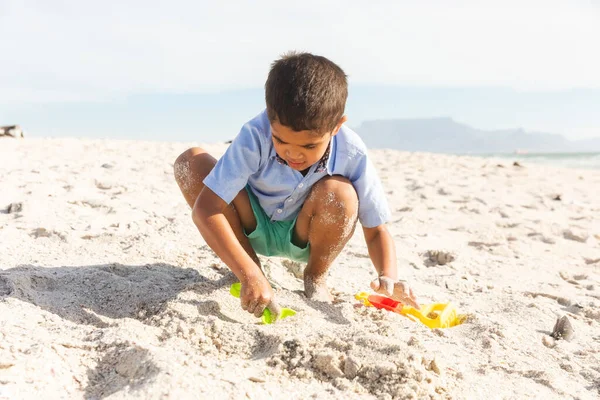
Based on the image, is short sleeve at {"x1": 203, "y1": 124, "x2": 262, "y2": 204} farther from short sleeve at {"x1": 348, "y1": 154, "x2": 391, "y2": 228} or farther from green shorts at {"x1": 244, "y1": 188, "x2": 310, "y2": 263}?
short sleeve at {"x1": 348, "y1": 154, "x2": 391, "y2": 228}

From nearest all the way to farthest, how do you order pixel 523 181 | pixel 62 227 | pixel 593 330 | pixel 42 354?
pixel 42 354
pixel 593 330
pixel 62 227
pixel 523 181

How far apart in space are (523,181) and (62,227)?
17.4ft

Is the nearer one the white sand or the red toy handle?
the white sand

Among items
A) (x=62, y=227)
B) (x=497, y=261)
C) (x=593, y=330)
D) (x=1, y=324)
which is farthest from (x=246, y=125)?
(x=497, y=261)

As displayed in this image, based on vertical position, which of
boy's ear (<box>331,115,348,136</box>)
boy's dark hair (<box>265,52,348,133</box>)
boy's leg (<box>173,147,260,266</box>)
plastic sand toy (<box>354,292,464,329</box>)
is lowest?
plastic sand toy (<box>354,292,464,329</box>)

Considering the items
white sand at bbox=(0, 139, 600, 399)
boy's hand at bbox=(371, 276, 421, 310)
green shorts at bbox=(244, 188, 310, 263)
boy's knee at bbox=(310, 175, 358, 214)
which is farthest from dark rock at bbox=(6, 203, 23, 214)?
boy's hand at bbox=(371, 276, 421, 310)

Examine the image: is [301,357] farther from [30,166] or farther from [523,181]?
[523,181]

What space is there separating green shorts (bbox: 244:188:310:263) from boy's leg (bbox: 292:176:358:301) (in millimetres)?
28

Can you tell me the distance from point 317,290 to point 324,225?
0.27 m

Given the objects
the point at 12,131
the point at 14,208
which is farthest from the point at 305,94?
the point at 12,131

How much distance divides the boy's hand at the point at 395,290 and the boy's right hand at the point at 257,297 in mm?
359

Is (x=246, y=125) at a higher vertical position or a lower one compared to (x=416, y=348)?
higher

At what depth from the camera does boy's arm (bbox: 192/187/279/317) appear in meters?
1.80

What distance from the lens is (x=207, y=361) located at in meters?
1.49
